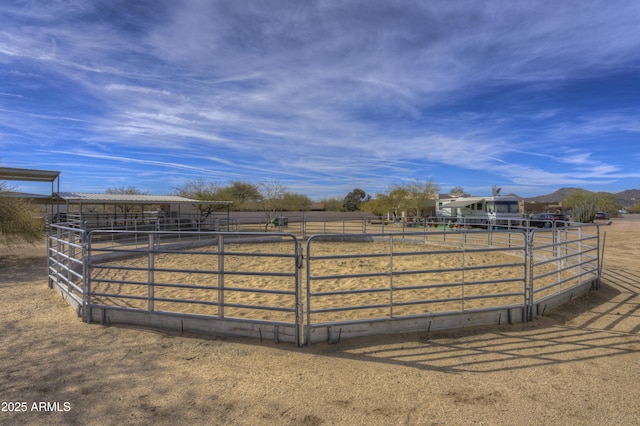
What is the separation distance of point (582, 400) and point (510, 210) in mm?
26745

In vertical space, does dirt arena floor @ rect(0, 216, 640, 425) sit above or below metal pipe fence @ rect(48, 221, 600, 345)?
below

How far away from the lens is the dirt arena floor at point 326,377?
303cm

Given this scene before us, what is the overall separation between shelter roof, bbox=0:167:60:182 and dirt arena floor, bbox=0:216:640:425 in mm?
16805

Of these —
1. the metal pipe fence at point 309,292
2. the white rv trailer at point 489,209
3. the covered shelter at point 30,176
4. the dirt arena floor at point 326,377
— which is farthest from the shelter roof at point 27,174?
the white rv trailer at point 489,209

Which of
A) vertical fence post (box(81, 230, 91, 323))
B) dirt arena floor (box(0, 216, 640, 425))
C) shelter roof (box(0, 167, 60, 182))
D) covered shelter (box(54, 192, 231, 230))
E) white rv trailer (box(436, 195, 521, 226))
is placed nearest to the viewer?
dirt arena floor (box(0, 216, 640, 425))

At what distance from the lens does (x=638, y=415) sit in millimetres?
3000

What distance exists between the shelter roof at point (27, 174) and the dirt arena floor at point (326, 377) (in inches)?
662

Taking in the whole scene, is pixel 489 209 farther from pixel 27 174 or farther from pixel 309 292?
pixel 27 174

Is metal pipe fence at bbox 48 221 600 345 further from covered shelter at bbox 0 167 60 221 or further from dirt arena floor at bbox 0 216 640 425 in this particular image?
covered shelter at bbox 0 167 60 221

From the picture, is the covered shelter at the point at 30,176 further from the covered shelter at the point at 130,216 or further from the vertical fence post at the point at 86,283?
the vertical fence post at the point at 86,283

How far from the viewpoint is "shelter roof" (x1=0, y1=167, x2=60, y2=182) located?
17922 mm

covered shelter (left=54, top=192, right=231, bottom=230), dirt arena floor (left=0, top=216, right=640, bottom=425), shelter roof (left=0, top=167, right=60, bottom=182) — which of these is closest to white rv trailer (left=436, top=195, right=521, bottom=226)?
covered shelter (left=54, top=192, right=231, bottom=230)

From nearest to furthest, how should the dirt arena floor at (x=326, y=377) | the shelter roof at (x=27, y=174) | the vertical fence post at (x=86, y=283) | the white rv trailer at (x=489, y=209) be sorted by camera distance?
the dirt arena floor at (x=326, y=377)
the vertical fence post at (x=86, y=283)
the shelter roof at (x=27, y=174)
the white rv trailer at (x=489, y=209)

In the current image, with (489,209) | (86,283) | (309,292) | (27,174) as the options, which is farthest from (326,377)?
(489,209)
